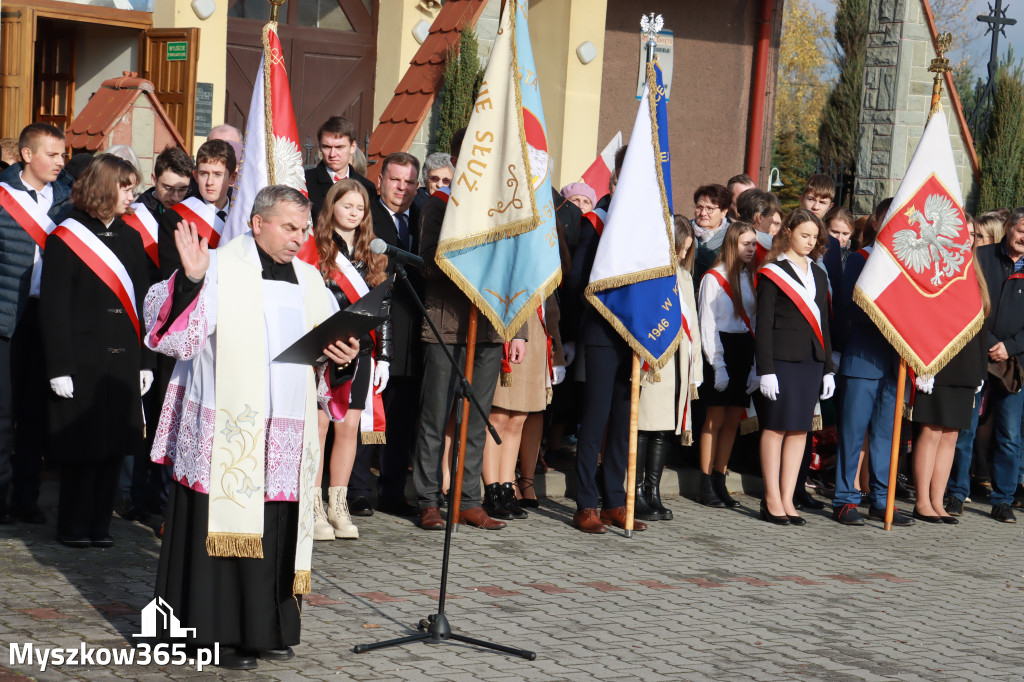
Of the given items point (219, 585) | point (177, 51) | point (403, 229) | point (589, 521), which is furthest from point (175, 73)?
point (219, 585)

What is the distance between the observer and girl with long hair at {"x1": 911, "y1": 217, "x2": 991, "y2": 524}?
9.58m

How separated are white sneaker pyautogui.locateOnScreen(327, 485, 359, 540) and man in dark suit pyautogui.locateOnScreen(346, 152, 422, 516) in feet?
2.03

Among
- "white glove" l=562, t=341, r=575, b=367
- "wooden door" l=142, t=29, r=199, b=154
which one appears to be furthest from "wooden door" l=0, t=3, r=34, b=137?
"white glove" l=562, t=341, r=575, b=367

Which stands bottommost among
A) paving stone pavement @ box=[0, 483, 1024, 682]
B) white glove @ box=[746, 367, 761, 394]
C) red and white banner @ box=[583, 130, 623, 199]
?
paving stone pavement @ box=[0, 483, 1024, 682]

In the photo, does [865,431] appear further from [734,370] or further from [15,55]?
[15,55]

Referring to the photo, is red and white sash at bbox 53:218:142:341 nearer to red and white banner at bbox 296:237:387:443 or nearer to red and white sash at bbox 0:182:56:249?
red and white sash at bbox 0:182:56:249

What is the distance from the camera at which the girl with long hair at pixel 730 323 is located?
9.15m

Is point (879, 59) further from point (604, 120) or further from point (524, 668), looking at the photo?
point (524, 668)

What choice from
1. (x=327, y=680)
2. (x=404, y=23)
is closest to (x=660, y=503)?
(x=327, y=680)

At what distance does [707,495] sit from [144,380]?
4.25m

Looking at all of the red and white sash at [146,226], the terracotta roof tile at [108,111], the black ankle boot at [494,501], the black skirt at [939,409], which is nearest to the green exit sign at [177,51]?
the terracotta roof tile at [108,111]

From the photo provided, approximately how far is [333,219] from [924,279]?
14.2ft

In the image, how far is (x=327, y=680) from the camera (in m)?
5.23

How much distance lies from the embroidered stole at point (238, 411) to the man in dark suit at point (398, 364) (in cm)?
288
